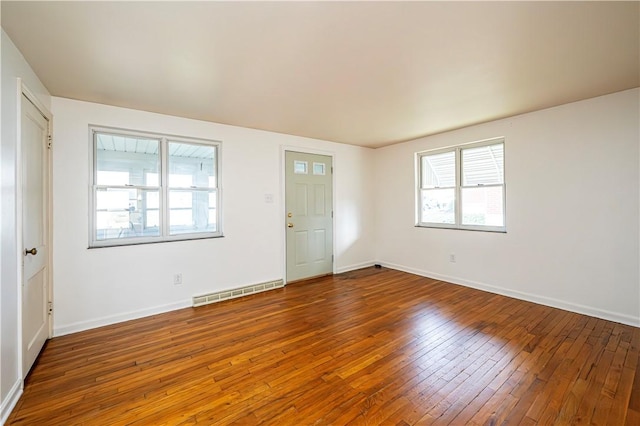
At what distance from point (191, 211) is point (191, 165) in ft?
2.00

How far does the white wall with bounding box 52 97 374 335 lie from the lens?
2.90 metres

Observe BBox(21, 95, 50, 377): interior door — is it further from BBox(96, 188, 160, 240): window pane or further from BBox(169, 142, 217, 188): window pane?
BBox(169, 142, 217, 188): window pane

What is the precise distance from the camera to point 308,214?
4832 millimetres

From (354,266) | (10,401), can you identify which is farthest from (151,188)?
(354,266)

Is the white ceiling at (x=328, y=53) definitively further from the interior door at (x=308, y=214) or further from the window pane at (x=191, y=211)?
the interior door at (x=308, y=214)

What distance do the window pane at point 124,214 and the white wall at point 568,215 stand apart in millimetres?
4381

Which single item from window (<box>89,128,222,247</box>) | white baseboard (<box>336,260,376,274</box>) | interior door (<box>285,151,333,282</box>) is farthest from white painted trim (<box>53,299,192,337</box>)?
white baseboard (<box>336,260,376,274</box>)

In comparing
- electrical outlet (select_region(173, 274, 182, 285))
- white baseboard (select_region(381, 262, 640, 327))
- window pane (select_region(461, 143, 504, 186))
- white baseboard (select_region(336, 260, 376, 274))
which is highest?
window pane (select_region(461, 143, 504, 186))

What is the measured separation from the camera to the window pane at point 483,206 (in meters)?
4.00

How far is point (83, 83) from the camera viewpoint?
258 centimetres

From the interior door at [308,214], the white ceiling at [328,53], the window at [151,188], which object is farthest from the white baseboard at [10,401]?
the interior door at [308,214]

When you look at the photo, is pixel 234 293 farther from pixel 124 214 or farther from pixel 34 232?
pixel 34 232

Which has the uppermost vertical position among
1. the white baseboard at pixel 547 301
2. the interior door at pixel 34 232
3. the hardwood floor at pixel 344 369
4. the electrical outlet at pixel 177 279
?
the interior door at pixel 34 232

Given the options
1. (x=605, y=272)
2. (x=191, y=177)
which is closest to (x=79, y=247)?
(x=191, y=177)
